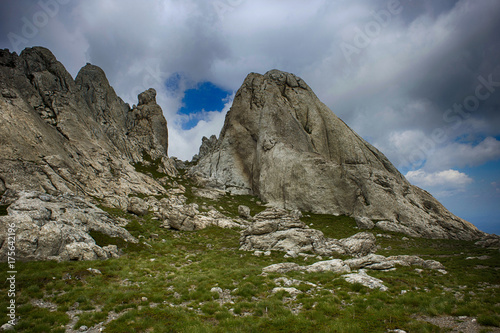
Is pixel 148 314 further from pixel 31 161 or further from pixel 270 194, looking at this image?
pixel 270 194

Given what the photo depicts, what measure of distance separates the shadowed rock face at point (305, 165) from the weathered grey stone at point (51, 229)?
63531 mm

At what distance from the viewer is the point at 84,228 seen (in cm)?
2672

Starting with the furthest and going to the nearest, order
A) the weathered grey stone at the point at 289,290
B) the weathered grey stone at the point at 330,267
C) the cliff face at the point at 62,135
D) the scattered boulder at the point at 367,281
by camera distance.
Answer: the cliff face at the point at 62,135
the weathered grey stone at the point at 330,267
the scattered boulder at the point at 367,281
the weathered grey stone at the point at 289,290

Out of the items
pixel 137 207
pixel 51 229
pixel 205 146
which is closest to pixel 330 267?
pixel 51 229

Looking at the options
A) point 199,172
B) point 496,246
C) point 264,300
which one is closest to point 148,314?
point 264,300

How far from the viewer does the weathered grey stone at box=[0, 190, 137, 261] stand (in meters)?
20.4

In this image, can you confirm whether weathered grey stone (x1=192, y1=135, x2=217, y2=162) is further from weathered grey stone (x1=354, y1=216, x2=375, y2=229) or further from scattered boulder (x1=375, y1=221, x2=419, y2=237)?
scattered boulder (x1=375, y1=221, x2=419, y2=237)

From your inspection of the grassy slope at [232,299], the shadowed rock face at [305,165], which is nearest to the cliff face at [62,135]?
the grassy slope at [232,299]

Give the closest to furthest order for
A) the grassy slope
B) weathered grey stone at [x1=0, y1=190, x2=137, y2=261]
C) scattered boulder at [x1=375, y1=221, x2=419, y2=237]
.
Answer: the grassy slope
weathered grey stone at [x1=0, y1=190, x2=137, y2=261]
scattered boulder at [x1=375, y1=221, x2=419, y2=237]

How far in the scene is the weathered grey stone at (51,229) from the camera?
20406 millimetres

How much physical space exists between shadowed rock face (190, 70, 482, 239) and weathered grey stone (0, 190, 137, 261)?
208 feet

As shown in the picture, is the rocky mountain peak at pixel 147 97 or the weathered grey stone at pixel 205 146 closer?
the rocky mountain peak at pixel 147 97

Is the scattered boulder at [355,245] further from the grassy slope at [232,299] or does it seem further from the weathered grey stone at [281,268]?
the weathered grey stone at [281,268]

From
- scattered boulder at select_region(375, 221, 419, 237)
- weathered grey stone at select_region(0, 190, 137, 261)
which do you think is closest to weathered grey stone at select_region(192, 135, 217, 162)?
scattered boulder at select_region(375, 221, 419, 237)
